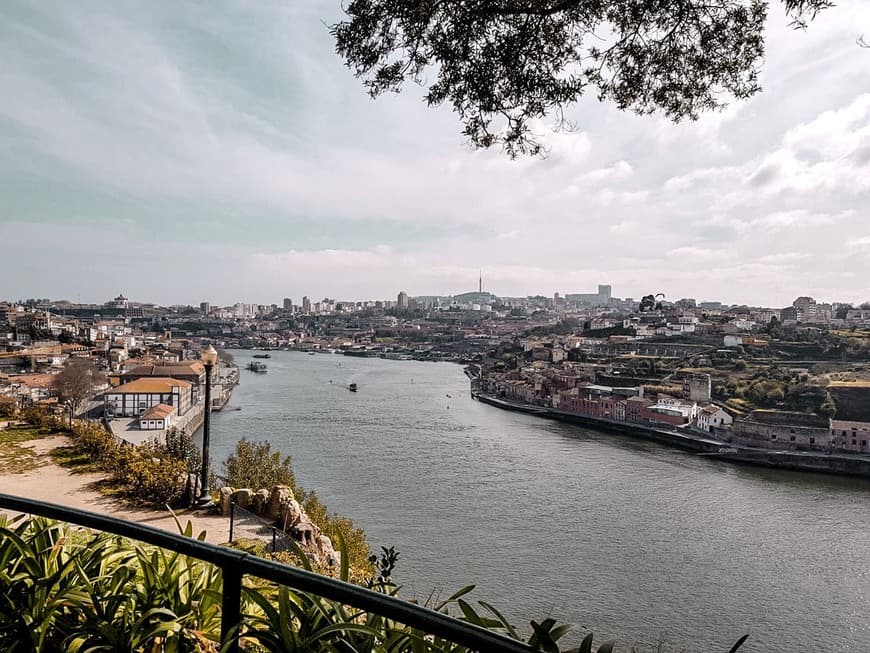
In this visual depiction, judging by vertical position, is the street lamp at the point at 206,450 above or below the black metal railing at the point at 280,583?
below

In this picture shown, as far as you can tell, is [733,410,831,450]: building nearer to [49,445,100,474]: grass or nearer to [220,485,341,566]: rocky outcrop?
[220,485,341,566]: rocky outcrop

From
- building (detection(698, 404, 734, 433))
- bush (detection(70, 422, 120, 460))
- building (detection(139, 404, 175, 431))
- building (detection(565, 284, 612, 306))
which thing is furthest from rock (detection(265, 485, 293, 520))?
building (detection(565, 284, 612, 306))

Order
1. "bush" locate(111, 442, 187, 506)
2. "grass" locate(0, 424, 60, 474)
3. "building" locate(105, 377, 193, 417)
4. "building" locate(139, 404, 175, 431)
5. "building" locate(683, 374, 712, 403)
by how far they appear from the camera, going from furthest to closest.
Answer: "building" locate(683, 374, 712, 403) < "building" locate(105, 377, 193, 417) < "building" locate(139, 404, 175, 431) < "grass" locate(0, 424, 60, 474) < "bush" locate(111, 442, 187, 506)

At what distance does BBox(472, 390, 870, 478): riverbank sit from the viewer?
13992mm

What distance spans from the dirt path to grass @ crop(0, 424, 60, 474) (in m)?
0.10

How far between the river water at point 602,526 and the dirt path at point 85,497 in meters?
2.66

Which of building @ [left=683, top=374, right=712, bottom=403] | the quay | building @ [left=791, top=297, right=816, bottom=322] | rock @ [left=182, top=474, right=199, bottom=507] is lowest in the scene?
the quay

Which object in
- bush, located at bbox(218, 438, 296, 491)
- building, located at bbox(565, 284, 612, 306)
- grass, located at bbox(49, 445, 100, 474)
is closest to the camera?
grass, located at bbox(49, 445, 100, 474)

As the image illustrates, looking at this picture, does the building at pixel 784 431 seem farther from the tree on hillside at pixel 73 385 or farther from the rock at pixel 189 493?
the tree on hillside at pixel 73 385

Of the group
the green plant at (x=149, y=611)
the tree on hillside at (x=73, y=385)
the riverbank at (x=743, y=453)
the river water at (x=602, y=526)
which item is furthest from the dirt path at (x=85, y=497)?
the riverbank at (x=743, y=453)

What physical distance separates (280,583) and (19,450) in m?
5.05

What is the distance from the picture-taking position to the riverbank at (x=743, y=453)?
14.0 m

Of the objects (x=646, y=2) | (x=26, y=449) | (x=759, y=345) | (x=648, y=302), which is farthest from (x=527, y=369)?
(x=646, y=2)

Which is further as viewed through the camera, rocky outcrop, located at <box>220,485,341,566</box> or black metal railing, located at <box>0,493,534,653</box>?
rocky outcrop, located at <box>220,485,341,566</box>
